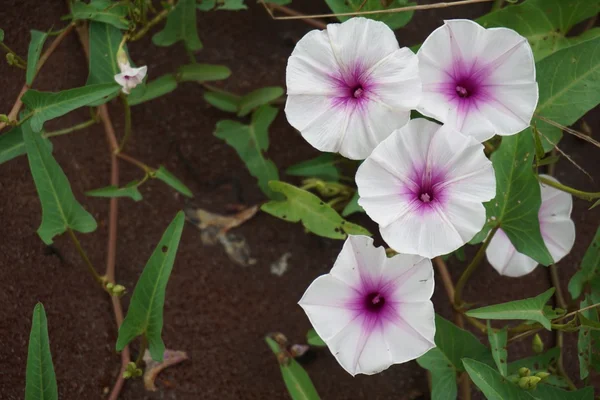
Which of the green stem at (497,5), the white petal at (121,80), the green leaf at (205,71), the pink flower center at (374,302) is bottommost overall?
the pink flower center at (374,302)

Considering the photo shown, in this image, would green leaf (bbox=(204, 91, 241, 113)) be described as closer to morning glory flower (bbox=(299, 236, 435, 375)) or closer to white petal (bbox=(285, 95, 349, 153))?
white petal (bbox=(285, 95, 349, 153))

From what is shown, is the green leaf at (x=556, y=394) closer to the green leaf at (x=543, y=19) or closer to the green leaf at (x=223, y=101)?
the green leaf at (x=543, y=19)

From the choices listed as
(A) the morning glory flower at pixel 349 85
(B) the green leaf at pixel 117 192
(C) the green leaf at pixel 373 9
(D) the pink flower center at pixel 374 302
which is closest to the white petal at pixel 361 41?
(A) the morning glory flower at pixel 349 85

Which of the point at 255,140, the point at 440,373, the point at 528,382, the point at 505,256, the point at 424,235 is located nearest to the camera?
the point at 424,235

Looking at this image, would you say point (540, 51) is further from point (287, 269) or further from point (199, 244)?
point (199, 244)

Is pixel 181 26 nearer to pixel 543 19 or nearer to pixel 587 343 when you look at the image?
pixel 543 19

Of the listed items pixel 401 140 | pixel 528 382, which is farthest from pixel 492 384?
pixel 401 140

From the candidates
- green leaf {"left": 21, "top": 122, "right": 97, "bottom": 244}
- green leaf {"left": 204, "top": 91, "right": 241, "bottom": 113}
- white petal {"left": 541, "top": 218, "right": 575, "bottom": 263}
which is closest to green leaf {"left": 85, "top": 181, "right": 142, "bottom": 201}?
green leaf {"left": 21, "top": 122, "right": 97, "bottom": 244}
